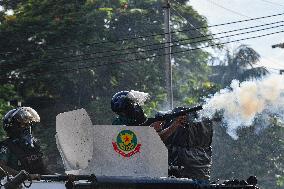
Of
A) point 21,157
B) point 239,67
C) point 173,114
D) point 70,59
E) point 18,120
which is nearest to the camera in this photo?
point 173,114

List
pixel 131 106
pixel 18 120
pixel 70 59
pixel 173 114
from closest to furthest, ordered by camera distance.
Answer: pixel 173 114 → pixel 131 106 → pixel 18 120 → pixel 70 59

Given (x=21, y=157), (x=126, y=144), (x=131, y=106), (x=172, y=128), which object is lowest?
(x=21, y=157)

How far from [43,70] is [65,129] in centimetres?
3379

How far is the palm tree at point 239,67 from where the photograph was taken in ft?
167

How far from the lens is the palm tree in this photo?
167ft

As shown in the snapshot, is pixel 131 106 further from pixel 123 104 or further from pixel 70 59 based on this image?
pixel 70 59

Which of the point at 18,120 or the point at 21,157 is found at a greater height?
the point at 18,120

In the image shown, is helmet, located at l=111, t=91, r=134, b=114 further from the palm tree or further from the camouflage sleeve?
the palm tree

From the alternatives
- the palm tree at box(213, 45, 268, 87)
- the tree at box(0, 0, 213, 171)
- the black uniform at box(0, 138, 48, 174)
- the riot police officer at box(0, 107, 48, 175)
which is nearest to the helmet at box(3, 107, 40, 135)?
the riot police officer at box(0, 107, 48, 175)

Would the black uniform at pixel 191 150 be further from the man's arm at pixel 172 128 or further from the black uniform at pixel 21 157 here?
the black uniform at pixel 21 157

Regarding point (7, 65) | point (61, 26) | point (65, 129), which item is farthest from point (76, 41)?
point (65, 129)

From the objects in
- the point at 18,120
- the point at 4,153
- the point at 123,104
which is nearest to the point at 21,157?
the point at 4,153

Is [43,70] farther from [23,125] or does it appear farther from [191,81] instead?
[23,125]

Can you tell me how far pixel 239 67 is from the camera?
176 ft
